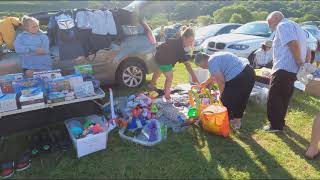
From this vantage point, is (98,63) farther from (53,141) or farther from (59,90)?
(53,141)

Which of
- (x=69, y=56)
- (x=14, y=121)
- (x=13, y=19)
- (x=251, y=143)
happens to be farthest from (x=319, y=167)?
(x=13, y=19)

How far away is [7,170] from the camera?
3.48 meters

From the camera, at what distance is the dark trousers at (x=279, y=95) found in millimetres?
4152

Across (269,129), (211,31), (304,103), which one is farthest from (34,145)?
(211,31)

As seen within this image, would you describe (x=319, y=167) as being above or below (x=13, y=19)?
below

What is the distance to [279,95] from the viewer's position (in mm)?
4289

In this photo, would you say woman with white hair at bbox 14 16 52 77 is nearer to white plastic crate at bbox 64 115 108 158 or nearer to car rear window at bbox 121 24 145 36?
white plastic crate at bbox 64 115 108 158

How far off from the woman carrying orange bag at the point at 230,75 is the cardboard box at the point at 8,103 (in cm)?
250

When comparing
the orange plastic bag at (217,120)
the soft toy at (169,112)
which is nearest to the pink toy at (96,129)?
the soft toy at (169,112)

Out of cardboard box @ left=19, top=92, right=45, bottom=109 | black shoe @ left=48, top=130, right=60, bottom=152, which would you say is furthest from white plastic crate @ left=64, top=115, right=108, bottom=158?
cardboard box @ left=19, top=92, right=45, bottom=109

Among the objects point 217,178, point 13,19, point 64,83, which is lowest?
point 217,178

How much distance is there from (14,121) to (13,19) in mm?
2119

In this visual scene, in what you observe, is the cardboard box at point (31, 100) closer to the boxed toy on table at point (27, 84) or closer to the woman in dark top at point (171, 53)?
the boxed toy on table at point (27, 84)

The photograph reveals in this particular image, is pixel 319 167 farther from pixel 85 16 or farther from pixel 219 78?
pixel 85 16
